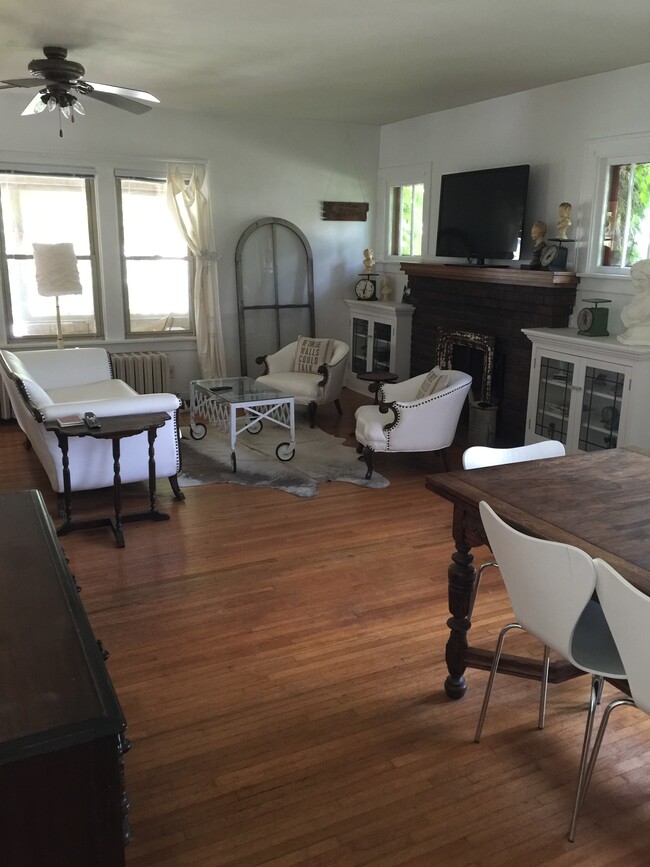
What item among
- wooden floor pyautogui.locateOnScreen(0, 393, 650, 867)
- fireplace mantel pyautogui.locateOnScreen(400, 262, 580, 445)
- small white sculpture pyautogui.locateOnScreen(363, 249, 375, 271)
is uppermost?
small white sculpture pyautogui.locateOnScreen(363, 249, 375, 271)

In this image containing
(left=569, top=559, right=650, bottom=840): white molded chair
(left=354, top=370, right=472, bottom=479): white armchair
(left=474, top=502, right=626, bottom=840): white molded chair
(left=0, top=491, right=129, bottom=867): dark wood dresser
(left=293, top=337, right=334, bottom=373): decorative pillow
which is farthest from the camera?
(left=293, top=337, right=334, bottom=373): decorative pillow

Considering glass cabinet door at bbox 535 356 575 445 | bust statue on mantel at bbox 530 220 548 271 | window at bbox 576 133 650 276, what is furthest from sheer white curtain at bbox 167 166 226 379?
window at bbox 576 133 650 276

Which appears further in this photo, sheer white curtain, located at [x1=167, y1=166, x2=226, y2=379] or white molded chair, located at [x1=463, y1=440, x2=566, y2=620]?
sheer white curtain, located at [x1=167, y1=166, x2=226, y2=379]

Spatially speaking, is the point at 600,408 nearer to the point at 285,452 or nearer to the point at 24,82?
the point at 285,452

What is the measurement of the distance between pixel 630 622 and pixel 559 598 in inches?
10.2

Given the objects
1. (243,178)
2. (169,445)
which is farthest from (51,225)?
(169,445)

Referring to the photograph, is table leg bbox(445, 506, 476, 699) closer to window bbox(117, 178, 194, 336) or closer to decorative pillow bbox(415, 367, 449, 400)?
decorative pillow bbox(415, 367, 449, 400)

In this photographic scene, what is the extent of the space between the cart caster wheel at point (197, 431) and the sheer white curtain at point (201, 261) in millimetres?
Answer: 1327

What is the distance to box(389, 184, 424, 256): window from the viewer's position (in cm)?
714

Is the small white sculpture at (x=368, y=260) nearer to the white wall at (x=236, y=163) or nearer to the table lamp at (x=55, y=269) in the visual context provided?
the white wall at (x=236, y=163)

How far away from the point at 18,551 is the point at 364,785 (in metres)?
1.24

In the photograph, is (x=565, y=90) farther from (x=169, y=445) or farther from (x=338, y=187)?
(x=169, y=445)

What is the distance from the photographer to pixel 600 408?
4719 mm

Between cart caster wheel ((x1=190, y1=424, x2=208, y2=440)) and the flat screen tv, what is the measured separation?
260 cm
